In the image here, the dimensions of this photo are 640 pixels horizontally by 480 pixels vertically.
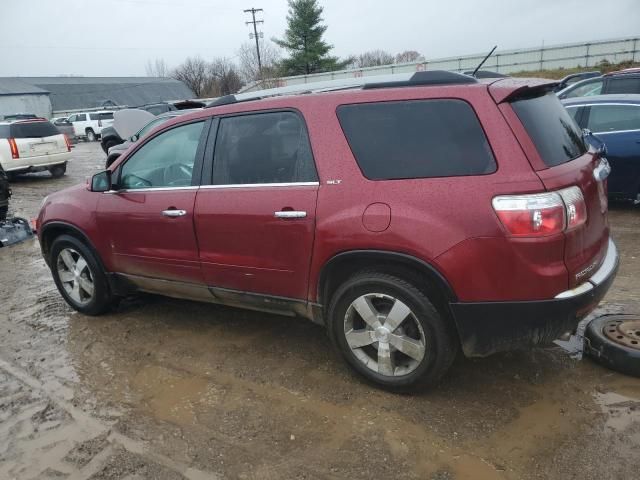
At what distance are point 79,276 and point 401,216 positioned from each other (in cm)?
326

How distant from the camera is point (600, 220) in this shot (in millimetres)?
3105

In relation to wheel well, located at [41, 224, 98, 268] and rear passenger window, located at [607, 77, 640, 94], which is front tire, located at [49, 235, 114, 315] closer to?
wheel well, located at [41, 224, 98, 268]

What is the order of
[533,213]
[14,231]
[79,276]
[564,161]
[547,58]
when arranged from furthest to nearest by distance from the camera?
[547,58], [14,231], [79,276], [564,161], [533,213]

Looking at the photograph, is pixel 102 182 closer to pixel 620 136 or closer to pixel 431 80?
pixel 431 80

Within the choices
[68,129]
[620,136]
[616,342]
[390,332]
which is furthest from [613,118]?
[68,129]

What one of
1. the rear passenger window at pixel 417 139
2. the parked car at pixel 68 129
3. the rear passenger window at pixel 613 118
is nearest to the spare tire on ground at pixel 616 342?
the rear passenger window at pixel 417 139

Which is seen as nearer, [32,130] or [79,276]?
[79,276]

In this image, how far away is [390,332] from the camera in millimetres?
3082

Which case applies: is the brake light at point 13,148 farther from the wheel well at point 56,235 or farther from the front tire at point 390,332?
the front tire at point 390,332

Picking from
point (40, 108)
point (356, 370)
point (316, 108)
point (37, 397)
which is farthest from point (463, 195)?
point (40, 108)

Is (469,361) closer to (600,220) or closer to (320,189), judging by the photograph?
(600,220)

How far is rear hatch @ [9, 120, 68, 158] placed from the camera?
1394 cm

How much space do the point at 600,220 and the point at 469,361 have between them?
1.22m

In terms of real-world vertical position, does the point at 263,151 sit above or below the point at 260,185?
above
